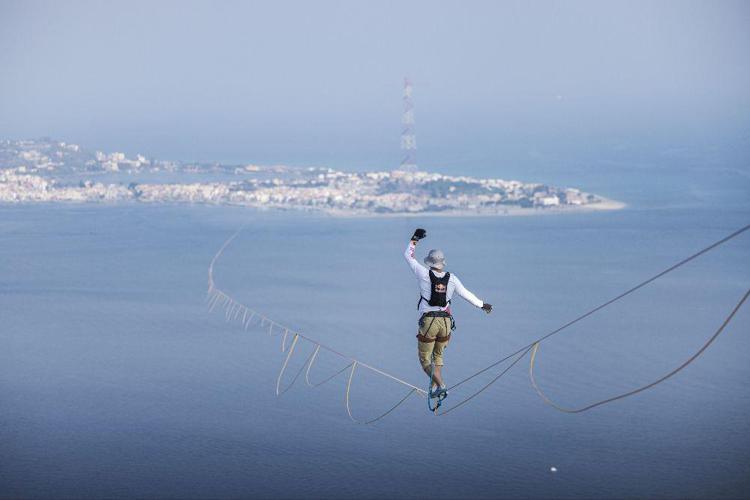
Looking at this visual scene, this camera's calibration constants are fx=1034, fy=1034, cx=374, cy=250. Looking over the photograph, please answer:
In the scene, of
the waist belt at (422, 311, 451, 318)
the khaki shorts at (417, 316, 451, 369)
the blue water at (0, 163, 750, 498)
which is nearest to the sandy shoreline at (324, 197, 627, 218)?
the blue water at (0, 163, 750, 498)

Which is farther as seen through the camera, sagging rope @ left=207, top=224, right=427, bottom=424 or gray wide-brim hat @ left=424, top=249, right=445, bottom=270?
sagging rope @ left=207, top=224, right=427, bottom=424

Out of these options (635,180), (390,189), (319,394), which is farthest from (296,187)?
(319,394)

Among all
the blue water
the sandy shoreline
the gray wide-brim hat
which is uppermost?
the sandy shoreline

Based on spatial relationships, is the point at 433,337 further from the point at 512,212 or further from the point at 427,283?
the point at 512,212

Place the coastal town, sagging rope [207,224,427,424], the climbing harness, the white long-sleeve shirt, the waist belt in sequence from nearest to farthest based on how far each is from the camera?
the white long-sleeve shirt < the climbing harness < the waist belt < sagging rope [207,224,427,424] < the coastal town

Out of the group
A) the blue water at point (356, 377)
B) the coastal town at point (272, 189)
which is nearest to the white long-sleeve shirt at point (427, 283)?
the blue water at point (356, 377)

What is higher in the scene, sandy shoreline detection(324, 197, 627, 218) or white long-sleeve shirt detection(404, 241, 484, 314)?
sandy shoreline detection(324, 197, 627, 218)

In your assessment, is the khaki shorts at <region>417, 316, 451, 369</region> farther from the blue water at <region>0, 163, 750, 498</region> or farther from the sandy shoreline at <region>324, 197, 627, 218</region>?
the sandy shoreline at <region>324, 197, 627, 218</region>

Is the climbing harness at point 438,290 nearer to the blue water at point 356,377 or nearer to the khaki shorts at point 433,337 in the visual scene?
the khaki shorts at point 433,337
